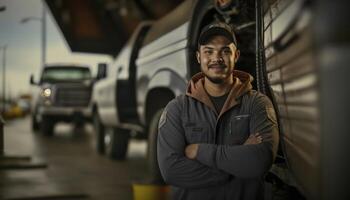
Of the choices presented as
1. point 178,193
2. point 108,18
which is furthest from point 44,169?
point 178,193

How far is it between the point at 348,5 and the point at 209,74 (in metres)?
0.90

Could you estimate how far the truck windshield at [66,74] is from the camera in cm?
1070

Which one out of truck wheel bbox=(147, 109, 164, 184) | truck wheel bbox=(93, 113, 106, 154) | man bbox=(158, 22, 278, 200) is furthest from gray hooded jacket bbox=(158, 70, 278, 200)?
truck wheel bbox=(93, 113, 106, 154)

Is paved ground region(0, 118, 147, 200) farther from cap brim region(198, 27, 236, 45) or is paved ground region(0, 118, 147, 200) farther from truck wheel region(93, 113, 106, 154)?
cap brim region(198, 27, 236, 45)

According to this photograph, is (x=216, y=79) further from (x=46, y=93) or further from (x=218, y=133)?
(x=46, y=93)

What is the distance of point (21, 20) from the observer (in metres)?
4.74

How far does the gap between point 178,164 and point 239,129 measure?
1.08 feet

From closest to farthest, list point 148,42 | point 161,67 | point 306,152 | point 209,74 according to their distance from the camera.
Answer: point 306,152 → point 209,74 → point 161,67 → point 148,42

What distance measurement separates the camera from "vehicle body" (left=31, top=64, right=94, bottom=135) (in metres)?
9.16

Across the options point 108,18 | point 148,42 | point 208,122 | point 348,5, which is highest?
point 108,18

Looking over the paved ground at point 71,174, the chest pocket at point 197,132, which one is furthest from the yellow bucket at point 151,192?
the paved ground at point 71,174

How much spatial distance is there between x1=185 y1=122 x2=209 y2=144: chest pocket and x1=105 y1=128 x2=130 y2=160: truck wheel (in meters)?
4.98

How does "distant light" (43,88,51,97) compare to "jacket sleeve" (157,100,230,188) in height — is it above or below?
above

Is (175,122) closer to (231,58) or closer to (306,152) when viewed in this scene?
(231,58)
